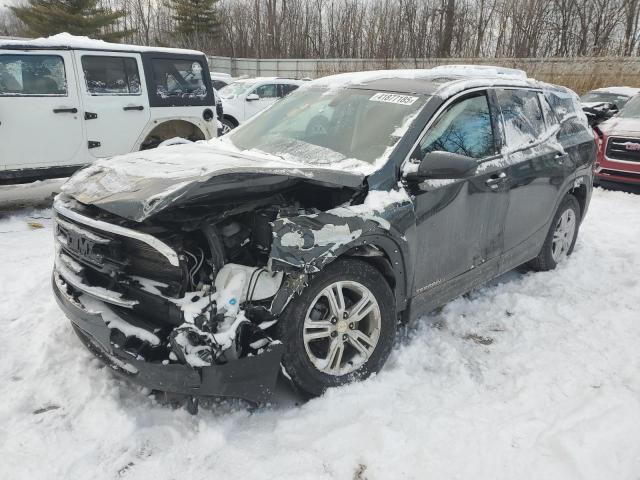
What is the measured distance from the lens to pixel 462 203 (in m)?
3.29

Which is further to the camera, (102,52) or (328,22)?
(328,22)

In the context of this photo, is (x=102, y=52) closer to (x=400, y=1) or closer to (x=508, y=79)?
(x=508, y=79)

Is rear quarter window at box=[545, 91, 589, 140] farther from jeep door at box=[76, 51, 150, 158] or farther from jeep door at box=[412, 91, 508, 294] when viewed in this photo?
jeep door at box=[76, 51, 150, 158]

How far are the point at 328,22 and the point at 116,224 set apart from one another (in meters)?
34.1

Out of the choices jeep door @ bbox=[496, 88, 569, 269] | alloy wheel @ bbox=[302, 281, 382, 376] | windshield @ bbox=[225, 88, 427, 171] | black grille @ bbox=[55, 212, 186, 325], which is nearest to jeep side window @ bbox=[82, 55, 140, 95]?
windshield @ bbox=[225, 88, 427, 171]

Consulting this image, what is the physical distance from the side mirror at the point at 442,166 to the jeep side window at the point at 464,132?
0.56ft

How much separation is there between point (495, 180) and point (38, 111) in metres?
5.68

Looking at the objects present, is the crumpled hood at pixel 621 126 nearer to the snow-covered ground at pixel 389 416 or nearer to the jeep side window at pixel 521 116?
the jeep side window at pixel 521 116

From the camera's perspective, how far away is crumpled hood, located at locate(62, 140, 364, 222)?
2295 mm

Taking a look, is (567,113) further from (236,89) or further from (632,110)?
(236,89)

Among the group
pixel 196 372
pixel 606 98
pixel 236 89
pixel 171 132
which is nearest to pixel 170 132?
pixel 171 132

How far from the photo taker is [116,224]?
95.3 inches

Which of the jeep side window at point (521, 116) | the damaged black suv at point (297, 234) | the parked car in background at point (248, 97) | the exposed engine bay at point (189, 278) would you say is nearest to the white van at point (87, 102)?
the damaged black suv at point (297, 234)

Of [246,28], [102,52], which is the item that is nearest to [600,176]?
[102,52]
